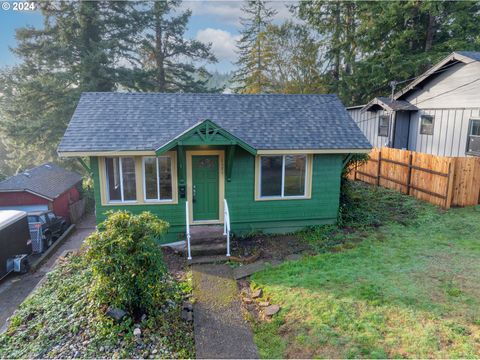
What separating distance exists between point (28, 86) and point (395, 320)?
75.2 feet

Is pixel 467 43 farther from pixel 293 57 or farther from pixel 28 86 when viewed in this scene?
pixel 28 86

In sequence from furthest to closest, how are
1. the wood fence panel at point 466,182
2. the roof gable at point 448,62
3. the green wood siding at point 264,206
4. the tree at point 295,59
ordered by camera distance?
the tree at point 295,59
the roof gable at point 448,62
the wood fence panel at point 466,182
the green wood siding at point 264,206

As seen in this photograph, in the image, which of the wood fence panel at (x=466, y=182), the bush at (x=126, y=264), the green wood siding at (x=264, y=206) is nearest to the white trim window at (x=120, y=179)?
the green wood siding at (x=264, y=206)

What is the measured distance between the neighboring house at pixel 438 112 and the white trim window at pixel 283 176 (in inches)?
340

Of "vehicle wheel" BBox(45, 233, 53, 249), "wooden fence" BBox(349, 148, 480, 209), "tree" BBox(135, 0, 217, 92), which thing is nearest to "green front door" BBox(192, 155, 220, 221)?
"wooden fence" BBox(349, 148, 480, 209)

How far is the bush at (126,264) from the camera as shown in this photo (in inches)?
197

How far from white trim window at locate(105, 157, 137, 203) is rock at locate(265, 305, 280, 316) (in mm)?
4905

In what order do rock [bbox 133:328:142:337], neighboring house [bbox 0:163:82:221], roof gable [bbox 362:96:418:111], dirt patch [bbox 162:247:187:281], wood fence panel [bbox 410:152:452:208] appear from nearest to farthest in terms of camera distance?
rock [bbox 133:328:142:337]
dirt patch [bbox 162:247:187:281]
wood fence panel [bbox 410:152:452:208]
neighboring house [bbox 0:163:82:221]
roof gable [bbox 362:96:418:111]

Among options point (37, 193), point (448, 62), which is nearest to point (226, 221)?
point (37, 193)

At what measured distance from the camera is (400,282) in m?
6.14

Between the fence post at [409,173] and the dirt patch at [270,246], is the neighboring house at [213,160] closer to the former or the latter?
the dirt patch at [270,246]

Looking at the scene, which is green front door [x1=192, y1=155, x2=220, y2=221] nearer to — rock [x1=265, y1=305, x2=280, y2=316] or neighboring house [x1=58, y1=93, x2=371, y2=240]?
neighboring house [x1=58, y1=93, x2=371, y2=240]

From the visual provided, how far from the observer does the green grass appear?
4.53m

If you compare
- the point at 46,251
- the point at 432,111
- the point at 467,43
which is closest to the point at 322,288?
the point at 46,251
